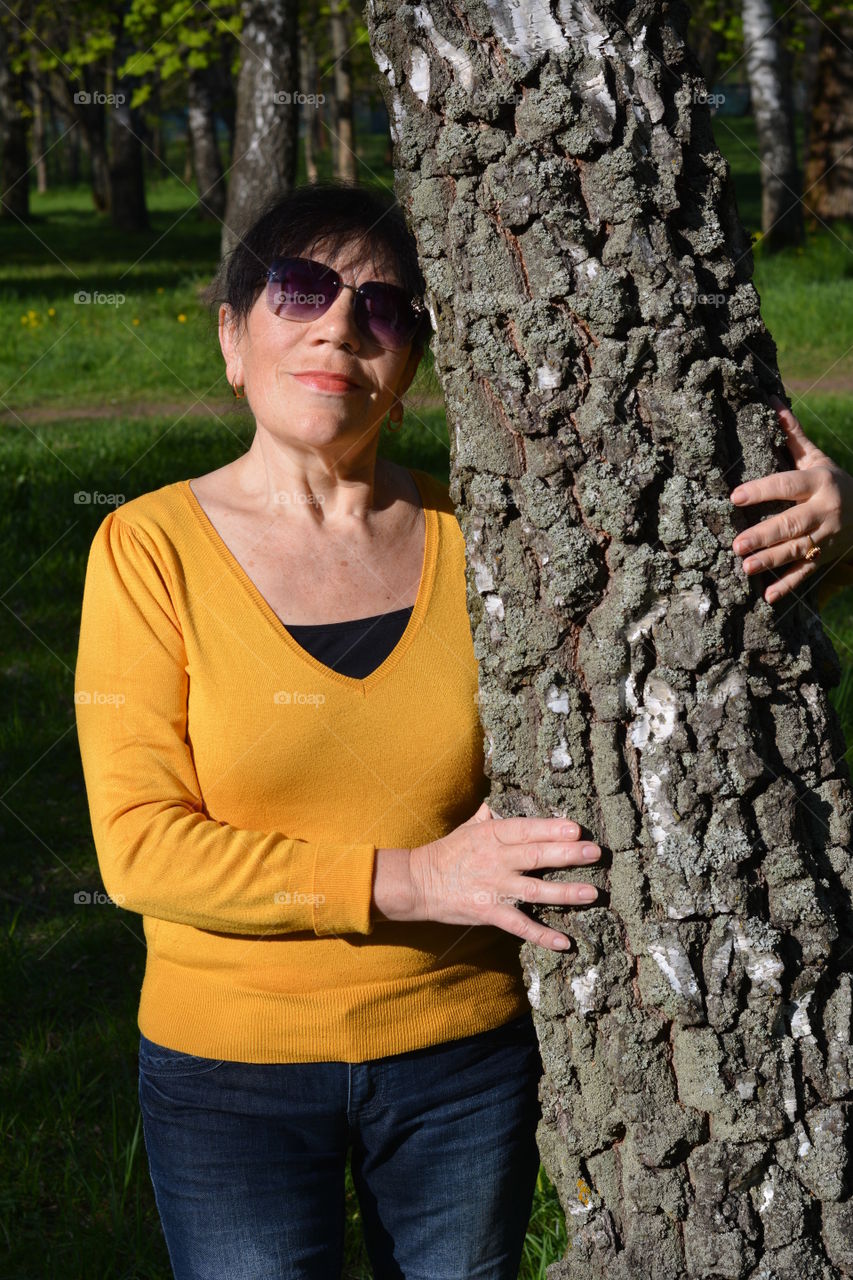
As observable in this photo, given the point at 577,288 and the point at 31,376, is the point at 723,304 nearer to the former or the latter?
the point at 577,288

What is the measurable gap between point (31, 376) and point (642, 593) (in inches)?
389

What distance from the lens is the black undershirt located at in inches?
73.7

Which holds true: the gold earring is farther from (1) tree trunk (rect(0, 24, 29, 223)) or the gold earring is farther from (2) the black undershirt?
(1) tree trunk (rect(0, 24, 29, 223))

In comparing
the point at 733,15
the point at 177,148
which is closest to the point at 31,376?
the point at 733,15

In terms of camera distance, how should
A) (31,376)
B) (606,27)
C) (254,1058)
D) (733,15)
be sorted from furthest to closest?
(733,15) → (31,376) → (254,1058) → (606,27)

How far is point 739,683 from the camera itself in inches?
61.0

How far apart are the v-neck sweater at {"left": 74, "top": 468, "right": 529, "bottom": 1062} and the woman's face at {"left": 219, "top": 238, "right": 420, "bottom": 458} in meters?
0.20

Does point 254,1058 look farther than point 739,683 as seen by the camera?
Yes

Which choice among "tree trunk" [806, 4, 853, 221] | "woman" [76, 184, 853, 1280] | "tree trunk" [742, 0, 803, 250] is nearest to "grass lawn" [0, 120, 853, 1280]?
"woman" [76, 184, 853, 1280]

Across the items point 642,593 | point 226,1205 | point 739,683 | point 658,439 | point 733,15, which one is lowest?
point 226,1205

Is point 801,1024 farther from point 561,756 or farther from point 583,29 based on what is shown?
point 583,29

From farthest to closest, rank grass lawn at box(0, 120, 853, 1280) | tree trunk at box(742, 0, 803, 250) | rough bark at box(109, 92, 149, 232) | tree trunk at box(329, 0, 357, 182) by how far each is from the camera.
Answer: rough bark at box(109, 92, 149, 232) < tree trunk at box(329, 0, 357, 182) < tree trunk at box(742, 0, 803, 250) < grass lawn at box(0, 120, 853, 1280)

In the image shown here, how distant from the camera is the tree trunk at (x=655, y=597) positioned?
1.52 meters

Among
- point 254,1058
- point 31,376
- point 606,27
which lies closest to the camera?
point 606,27
